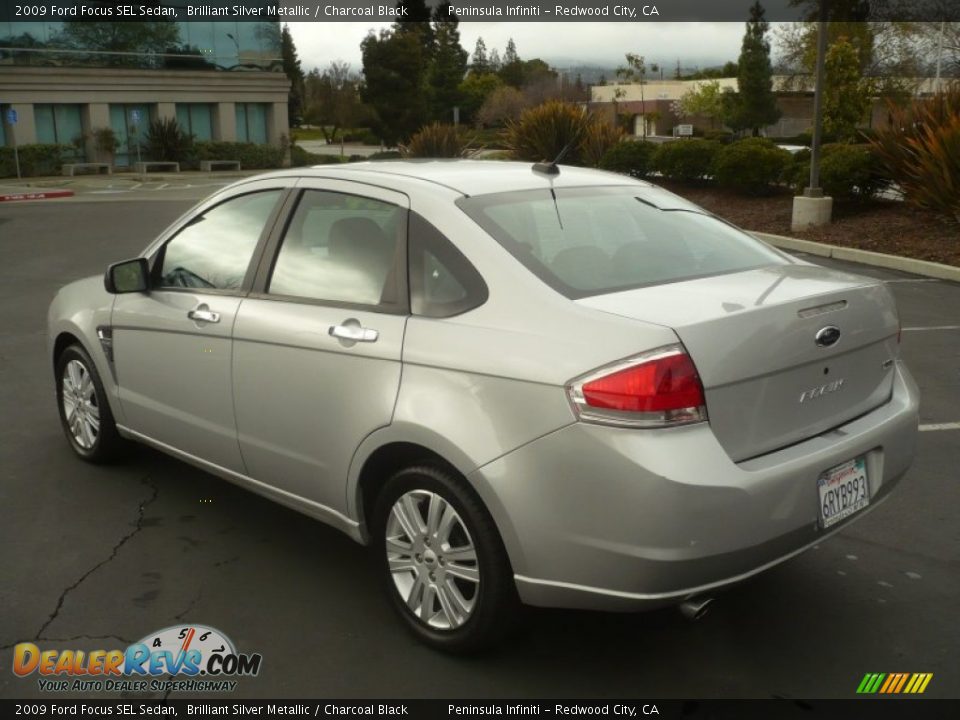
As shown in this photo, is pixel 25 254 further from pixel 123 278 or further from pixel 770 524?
pixel 770 524

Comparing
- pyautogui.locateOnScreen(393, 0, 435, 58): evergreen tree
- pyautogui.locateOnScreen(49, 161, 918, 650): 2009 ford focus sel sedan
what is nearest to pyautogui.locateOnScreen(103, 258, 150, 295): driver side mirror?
pyautogui.locateOnScreen(49, 161, 918, 650): 2009 ford focus sel sedan

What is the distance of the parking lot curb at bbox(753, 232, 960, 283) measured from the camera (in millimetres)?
13117

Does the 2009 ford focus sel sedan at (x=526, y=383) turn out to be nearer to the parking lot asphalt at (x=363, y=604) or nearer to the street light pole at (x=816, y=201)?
the parking lot asphalt at (x=363, y=604)

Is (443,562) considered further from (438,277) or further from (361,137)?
(361,137)

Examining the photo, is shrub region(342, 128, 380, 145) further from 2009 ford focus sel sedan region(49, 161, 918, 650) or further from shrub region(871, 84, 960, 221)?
2009 ford focus sel sedan region(49, 161, 918, 650)

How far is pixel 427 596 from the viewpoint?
368 cm

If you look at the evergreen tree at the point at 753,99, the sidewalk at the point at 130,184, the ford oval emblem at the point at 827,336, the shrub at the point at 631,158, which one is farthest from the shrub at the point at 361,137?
the ford oval emblem at the point at 827,336

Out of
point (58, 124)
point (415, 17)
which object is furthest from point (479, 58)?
point (58, 124)

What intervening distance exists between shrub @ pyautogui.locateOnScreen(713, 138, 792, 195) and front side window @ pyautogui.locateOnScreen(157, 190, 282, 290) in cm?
1670

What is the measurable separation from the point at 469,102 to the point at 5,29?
169ft

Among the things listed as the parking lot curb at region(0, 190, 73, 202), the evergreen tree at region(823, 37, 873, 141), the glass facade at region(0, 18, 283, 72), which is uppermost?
the glass facade at region(0, 18, 283, 72)

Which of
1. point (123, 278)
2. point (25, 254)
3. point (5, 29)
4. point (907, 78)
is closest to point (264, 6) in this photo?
point (5, 29)

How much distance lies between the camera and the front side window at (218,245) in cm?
461

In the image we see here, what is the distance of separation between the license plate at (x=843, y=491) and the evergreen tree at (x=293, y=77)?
256ft
